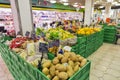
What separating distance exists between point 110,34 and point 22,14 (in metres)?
4.41

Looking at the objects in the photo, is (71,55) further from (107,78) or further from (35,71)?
(107,78)

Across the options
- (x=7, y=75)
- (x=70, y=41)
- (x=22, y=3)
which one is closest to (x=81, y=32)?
(x=70, y=41)

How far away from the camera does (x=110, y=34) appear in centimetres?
564

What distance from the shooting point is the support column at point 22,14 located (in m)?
3.08

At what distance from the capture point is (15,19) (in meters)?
3.23

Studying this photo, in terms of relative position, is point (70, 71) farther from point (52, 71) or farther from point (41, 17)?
point (41, 17)

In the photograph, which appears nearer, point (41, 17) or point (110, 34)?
point (110, 34)

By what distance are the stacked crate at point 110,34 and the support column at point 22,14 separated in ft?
13.1

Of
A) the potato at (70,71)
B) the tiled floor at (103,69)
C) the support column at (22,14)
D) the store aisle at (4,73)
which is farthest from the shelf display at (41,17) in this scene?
the potato at (70,71)

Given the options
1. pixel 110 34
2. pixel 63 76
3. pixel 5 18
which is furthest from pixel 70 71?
pixel 5 18

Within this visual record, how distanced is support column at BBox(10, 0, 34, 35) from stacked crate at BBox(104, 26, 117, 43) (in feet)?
13.1

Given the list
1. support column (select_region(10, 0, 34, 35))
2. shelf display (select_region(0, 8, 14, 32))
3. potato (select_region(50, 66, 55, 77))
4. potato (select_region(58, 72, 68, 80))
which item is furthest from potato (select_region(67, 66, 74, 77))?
shelf display (select_region(0, 8, 14, 32))

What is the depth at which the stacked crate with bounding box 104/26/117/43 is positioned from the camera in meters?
5.50

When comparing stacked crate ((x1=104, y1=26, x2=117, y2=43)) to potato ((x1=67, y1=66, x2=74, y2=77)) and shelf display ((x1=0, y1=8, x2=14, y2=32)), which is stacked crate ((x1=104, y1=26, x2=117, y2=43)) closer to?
potato ((x1=67, y1=66, x2=74, y2=77))
